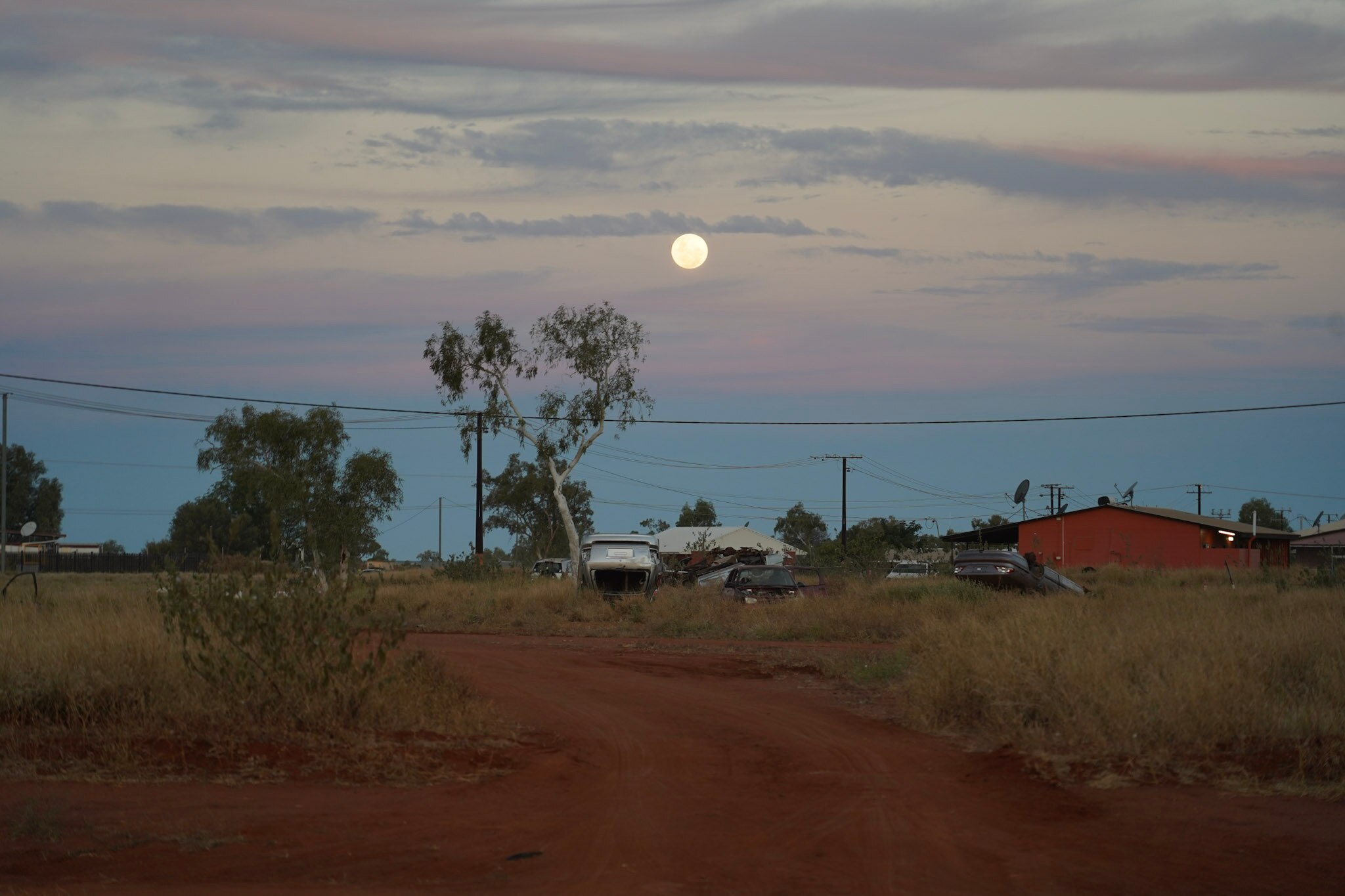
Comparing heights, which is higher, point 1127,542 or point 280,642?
point 1127,542

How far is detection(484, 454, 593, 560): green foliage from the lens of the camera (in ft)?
242

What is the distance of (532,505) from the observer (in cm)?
7638

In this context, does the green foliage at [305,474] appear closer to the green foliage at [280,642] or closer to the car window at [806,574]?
the car window at [806,574]

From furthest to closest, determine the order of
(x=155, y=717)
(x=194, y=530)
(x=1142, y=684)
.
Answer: (x=194, y=530) < (x=1142, y=684) < (x=155, y=717)

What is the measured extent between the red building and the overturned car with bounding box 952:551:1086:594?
28.8 metres

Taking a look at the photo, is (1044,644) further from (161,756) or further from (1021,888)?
(161,756)

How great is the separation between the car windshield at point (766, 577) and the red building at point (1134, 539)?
27.9 m

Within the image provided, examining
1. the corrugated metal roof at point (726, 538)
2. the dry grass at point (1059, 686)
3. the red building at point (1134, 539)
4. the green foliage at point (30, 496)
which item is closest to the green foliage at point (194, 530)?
the green foliage at point (30, 496)

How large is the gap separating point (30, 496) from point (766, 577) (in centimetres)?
8475

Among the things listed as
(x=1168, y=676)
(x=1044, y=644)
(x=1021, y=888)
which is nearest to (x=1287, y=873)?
(x=1021, y=888)

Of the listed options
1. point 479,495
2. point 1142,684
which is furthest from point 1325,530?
point 1142,684

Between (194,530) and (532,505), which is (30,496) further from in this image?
(532,505)

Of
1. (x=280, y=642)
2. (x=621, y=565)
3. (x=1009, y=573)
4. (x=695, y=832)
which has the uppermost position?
(x=621, y=565)

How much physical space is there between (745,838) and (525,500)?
68.3m
